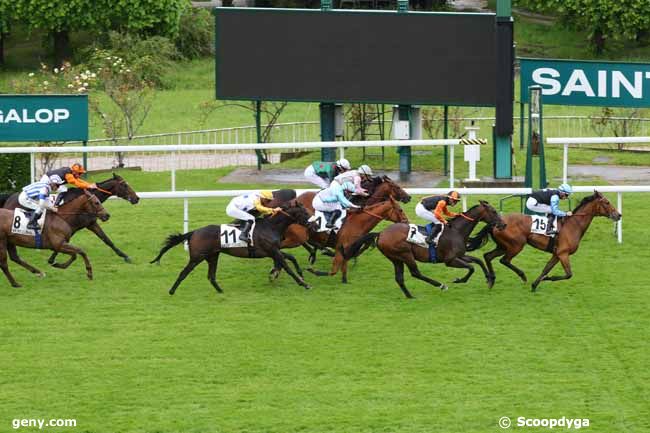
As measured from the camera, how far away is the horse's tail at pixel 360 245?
15.5 metres

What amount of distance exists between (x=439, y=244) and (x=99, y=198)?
3798 mm

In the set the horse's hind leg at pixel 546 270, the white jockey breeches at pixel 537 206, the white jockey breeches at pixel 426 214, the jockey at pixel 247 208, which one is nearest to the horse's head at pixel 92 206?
the jockey at pixel 247 208

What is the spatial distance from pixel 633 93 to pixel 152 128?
11.7 metres

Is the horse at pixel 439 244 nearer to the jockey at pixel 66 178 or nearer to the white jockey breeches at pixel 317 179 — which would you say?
the white jockey breeches at pixel 317 179

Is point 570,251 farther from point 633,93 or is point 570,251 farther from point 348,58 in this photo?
point 348,58

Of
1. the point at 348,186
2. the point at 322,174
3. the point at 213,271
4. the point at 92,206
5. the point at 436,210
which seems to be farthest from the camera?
the point at 322,174

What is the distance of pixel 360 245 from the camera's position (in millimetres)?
15578

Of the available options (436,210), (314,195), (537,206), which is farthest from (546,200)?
(314,195)

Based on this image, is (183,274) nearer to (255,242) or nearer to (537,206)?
(255,242)

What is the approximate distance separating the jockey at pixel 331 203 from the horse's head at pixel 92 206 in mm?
2196

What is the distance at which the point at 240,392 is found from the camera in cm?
1277

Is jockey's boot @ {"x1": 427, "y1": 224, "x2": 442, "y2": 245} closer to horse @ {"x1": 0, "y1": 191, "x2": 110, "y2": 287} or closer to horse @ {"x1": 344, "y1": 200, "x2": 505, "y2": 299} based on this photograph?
horse @ {"x1": 344, "y1": 200, "x2": 505, "y2": 299}

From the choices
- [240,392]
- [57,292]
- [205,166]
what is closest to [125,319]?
[57,292]

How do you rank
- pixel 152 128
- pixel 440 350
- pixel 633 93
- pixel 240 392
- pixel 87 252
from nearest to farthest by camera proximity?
pixel 240 392 → pixel 440 350 → pixel 87 252 → pixel 633 93 → pixel 152 128
